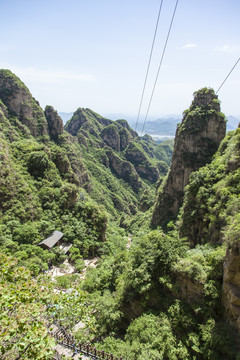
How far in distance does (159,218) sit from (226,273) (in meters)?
39.4

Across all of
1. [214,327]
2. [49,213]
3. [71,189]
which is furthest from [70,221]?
[214,327]

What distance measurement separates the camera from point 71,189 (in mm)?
44031

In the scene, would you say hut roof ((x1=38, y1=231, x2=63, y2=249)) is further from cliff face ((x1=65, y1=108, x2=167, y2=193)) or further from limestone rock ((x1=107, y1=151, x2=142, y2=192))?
limestone rock ((x1=107, y1=151, x2=142, y2=192))

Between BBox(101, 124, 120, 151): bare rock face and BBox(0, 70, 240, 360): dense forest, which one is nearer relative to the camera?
BBox(0, 70, 240, 360): dense forest

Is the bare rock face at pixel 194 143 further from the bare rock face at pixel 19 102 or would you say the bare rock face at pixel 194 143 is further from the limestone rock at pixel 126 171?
the limestone rock at pixel 126 171

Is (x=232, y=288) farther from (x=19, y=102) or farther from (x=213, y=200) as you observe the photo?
(x=19, y=102)

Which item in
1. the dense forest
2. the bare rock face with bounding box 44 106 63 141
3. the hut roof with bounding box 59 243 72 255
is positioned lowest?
the hut roof with bounding box 59 243 72 255

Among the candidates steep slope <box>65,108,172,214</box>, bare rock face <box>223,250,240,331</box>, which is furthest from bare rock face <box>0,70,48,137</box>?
bare rock face <box>223,250,240,331</box>

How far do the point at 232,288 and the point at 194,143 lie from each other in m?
38.8

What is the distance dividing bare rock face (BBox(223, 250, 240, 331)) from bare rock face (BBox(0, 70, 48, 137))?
6803cm

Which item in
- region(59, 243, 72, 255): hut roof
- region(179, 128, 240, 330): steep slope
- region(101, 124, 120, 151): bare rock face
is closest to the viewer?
region(179, 128, 240, 330): steep slope

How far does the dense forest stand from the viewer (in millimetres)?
8672

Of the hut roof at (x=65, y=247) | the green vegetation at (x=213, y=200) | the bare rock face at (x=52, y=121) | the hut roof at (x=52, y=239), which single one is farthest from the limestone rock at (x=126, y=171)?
the green vegetation at (x=213, y=200)

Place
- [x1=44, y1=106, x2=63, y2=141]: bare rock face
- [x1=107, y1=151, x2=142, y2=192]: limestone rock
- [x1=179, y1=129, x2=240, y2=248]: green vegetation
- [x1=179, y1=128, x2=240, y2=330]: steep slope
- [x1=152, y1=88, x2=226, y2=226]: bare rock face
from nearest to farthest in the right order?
[x1=179, y1=128, x2=240, y2=330]: steep slope < [x1=179, y1=129, x2=240, y2=248]: green vegetation < [x1=152, y1=88, x2=226, y2=226]: bare rock face < [x1=44, y1=106, x2=63, y2=141]: bare rock face < [x1=107, y1=151, x2=142, y2=192]: limestone rock
